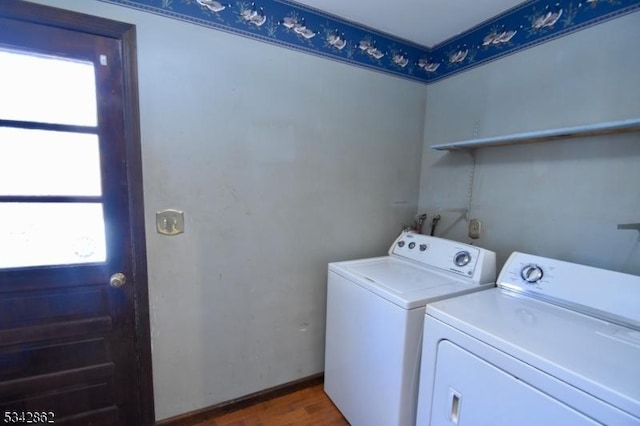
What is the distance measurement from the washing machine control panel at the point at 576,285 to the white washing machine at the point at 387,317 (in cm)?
15

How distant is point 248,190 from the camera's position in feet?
5.22

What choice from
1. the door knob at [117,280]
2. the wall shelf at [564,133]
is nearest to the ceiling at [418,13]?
the wall shelf at [564,133]

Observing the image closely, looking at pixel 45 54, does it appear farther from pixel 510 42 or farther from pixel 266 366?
pixel 510 42

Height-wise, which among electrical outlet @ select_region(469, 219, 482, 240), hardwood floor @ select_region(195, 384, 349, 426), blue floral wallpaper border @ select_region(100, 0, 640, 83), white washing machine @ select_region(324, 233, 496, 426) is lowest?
hardwood floor @ select_region(195, 384, 349, 426)

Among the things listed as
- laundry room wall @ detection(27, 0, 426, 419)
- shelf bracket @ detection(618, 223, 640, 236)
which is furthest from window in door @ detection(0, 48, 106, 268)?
shelf bracket @ detection(618, 223, 640, 236)

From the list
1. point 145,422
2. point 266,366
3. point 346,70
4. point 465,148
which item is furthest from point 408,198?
point 145,422

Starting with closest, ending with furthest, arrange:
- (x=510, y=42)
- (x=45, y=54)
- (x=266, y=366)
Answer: (x=45, y=54), (x=510, y=42), (x=266, y=366)

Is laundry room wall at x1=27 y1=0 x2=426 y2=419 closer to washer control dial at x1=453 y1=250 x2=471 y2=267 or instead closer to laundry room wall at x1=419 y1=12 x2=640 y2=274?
laundry room wall at x1=419 y1=12 x2=640 y2=274

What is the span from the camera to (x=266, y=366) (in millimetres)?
1765

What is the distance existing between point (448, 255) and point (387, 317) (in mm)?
593

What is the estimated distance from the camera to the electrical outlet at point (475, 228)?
5.93 ft

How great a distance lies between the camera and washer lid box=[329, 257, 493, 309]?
Result: 1248 mm

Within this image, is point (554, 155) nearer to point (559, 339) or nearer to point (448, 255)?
point (448, 255)

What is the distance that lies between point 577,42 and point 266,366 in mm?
2496
